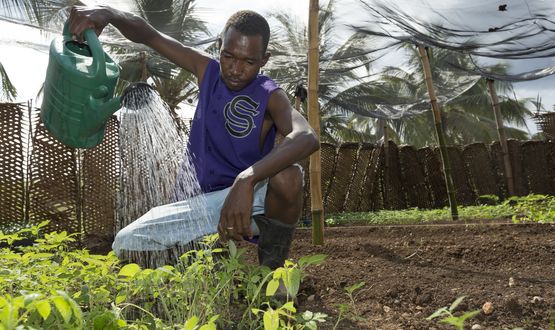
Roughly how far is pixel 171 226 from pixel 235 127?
52 cm

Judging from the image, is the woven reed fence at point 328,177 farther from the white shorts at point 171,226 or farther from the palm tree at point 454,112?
the palm tree at point 454,112

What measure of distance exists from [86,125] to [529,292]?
1.99 m

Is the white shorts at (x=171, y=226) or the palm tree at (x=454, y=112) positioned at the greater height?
the palm tree at (x=454, y=112)

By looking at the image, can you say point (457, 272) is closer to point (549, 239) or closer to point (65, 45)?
point (549, 239)

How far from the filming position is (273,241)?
2.21 meters

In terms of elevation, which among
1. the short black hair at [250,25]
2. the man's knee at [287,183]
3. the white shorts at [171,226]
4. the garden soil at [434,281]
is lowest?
the garden soil at [434,281]

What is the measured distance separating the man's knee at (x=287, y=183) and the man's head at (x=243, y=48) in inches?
16.4

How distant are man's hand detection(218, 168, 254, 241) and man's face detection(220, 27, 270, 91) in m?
0.73

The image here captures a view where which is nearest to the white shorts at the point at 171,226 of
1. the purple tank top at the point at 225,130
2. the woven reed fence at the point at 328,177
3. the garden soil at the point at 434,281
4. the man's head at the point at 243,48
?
the purple tank top at the point at 225,130

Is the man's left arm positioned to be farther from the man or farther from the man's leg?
the man's leg

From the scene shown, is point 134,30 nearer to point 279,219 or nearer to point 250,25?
point 250,25

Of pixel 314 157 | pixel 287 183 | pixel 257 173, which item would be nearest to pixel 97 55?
pixel 257 173

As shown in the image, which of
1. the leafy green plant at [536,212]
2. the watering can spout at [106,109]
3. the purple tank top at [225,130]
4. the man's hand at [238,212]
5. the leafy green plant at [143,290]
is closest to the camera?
the leafy green plant at [143,290]

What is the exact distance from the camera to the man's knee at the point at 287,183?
211 cm
